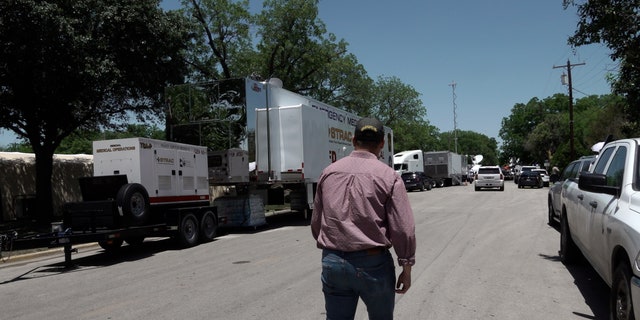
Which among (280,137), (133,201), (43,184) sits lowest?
(133,201)

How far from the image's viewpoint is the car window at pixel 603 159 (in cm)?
593

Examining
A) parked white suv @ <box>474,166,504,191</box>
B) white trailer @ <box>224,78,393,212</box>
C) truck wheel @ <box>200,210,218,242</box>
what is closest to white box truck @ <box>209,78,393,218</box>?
white trailer @ <box>224,78,393,212</box>

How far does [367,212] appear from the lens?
298 centimetres

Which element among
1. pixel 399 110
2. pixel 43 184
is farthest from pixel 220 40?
pixel 399 110

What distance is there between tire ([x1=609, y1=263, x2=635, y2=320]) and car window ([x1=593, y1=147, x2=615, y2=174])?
2029 millimetres

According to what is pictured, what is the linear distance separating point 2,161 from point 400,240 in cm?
2208

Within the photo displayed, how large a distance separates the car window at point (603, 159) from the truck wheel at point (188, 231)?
28.3ft

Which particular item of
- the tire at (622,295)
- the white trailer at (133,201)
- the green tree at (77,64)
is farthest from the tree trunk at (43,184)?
the tire at (622,295)

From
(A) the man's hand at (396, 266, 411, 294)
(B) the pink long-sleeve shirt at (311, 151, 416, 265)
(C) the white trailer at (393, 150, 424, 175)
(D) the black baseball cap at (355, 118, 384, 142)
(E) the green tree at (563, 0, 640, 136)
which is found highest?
(E) the green tree at (563, 0, 640, 136)

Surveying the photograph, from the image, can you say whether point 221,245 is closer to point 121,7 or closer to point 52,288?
point 52,288

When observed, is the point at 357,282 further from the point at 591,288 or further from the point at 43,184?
the point at 43,184

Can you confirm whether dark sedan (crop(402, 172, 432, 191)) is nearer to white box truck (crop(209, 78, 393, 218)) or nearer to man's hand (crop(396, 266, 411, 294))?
white box truck (crop(209, 78, 393, 218))

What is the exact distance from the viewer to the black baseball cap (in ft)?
10.6

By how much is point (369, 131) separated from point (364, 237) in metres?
0.68
